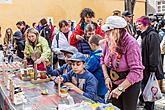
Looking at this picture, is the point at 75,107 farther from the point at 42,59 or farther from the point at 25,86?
the point at 42,59

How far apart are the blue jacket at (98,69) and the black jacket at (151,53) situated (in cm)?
100

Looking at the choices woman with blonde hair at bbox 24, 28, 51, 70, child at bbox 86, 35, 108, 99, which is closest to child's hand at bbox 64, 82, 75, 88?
child at bbox 86, 35, 108, 99

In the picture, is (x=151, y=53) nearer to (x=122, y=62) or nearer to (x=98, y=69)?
(x=98, y=69)

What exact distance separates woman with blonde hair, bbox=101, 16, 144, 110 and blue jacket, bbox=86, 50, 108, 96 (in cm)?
36

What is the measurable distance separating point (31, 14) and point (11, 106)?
8940mm

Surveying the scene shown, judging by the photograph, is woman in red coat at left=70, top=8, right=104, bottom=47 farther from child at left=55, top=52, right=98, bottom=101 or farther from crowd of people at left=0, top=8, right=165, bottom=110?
child at left=55, top=52, right=98, bottom=101

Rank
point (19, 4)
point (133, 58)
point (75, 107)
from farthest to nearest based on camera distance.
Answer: point (19, 4), point (133, 58), point (75, 107)

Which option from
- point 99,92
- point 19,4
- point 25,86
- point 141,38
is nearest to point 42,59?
point 25,86

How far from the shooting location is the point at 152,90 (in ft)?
12.0

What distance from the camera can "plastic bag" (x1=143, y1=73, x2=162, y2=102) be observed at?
366cm

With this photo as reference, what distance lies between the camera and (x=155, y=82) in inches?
145

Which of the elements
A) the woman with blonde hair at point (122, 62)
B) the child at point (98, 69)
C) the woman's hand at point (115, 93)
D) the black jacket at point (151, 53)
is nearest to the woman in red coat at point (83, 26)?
the black jacket at point (151, 53)

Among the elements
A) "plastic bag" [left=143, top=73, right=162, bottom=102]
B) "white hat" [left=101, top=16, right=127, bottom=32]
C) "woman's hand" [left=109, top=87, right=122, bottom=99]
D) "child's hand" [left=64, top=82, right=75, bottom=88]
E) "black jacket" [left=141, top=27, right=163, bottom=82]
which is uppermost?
"white hat" [left=101, top=16, right=127, bottom=32]

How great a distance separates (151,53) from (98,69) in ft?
3.53
